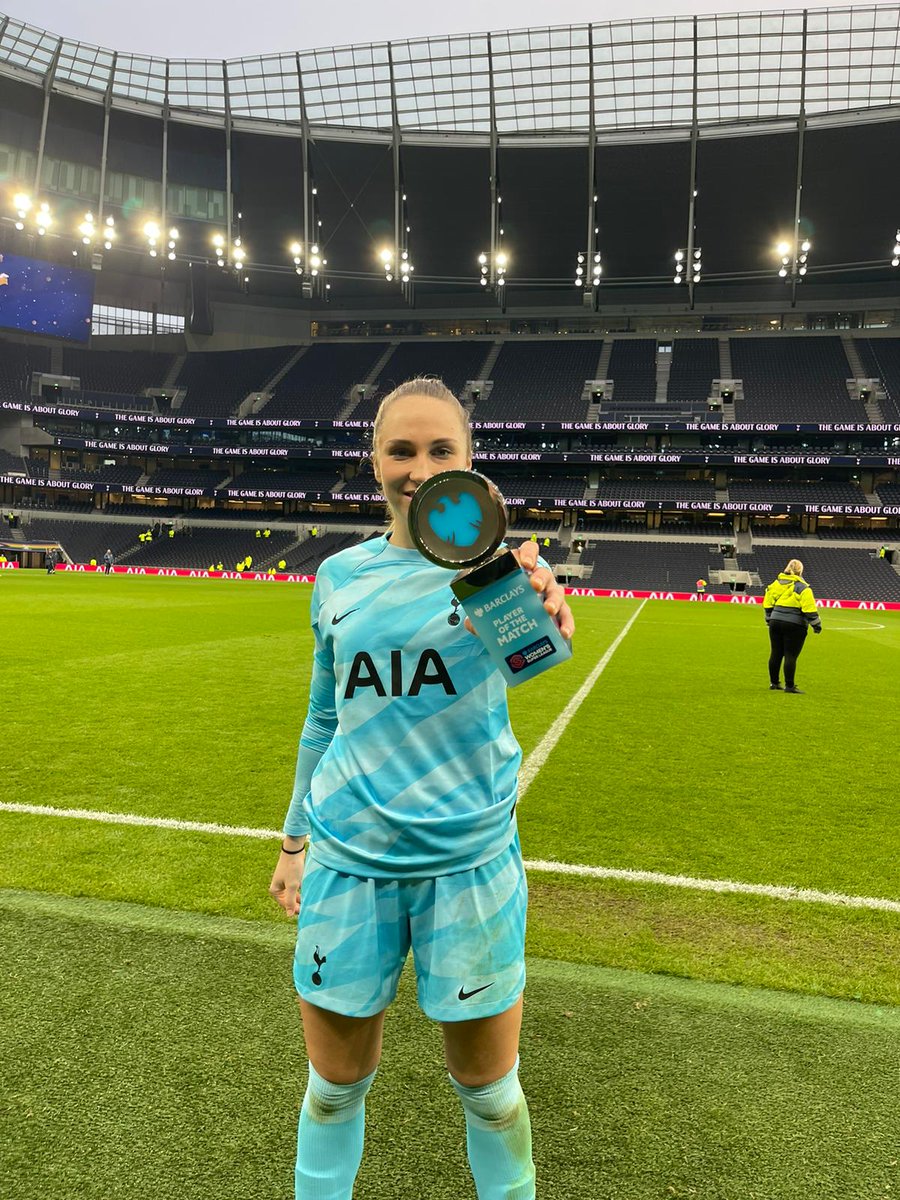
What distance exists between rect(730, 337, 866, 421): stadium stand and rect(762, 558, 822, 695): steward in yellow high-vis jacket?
45672 mm

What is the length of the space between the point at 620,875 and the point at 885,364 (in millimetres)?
60589

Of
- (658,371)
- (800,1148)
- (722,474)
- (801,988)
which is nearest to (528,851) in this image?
(801,988)

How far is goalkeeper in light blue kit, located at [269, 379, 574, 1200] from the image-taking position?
5.29 feet

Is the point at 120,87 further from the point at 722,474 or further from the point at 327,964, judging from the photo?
the point at 327,964

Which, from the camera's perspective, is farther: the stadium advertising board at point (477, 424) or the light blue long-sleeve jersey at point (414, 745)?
the stadium advertising board at point (477, 424)

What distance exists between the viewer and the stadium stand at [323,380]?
59594mm

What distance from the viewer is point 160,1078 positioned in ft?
8.49

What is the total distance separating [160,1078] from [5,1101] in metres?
0.50

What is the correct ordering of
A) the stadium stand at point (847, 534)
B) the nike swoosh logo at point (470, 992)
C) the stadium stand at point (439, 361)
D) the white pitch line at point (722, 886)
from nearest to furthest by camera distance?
the nike swoosh logo at point (470, 992)
the white pitch line at point (722, 886)
the stadium stand at point (847, 534)
the stadium stand at point (439, 361)

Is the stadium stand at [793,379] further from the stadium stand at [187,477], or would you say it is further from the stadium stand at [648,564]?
the stadium stand at [187,477]

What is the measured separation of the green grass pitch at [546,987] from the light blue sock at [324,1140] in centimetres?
61

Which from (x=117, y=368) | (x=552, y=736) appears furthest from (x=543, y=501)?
(x=552, y=736)

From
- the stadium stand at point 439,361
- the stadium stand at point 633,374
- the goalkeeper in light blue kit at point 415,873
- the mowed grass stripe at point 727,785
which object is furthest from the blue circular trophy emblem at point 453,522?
the stadium stand at point 439,361

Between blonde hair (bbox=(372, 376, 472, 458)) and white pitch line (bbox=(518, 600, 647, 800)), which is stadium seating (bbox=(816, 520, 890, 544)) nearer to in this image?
white pitch line (bbox=(518, 600, 647, 800))
